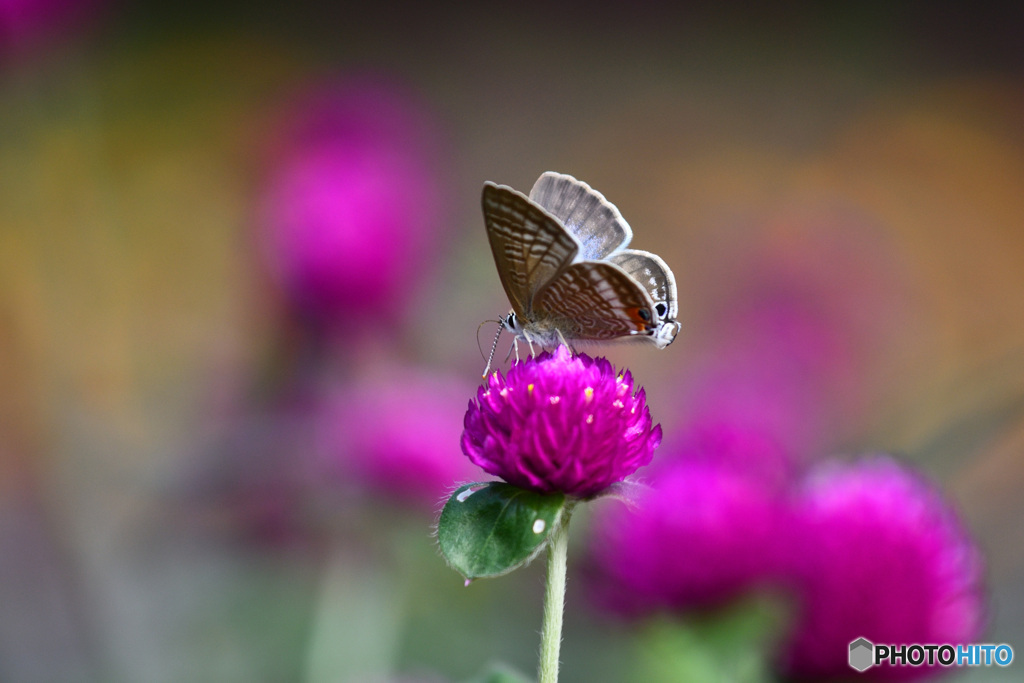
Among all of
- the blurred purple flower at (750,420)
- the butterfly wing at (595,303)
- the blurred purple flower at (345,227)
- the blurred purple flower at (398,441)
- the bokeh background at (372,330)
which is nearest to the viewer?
the butterfly wing at (595,303)

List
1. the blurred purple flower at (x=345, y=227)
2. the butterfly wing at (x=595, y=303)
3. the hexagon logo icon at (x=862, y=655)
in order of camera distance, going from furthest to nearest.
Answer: the blurred purple flower at (x=345, y=227)
the hexagon logo icon at (x=862, y=655)
the butterfly wing at (x=595, y=303)

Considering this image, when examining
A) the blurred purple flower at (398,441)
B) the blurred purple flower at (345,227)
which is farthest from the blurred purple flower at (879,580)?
the blurred purple flower at (345,227)

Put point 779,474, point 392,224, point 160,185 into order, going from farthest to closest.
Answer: point 160,185 < point 392,224 < point 779,474

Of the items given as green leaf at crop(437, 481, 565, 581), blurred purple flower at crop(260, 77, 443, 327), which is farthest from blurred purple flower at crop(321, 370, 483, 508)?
green leaf at crop(437, 481, 565, 581)

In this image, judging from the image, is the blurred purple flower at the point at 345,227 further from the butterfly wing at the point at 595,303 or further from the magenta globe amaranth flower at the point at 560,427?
the magenta globe amaranth flower at the point at 560,427

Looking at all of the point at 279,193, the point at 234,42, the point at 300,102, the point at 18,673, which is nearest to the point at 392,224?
the point at 279,193

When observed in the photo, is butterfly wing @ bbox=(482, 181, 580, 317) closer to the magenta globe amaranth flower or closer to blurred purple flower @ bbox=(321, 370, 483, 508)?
the magenta globe amaranth flower

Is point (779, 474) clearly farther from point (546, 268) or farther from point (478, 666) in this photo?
point (478, 666)
